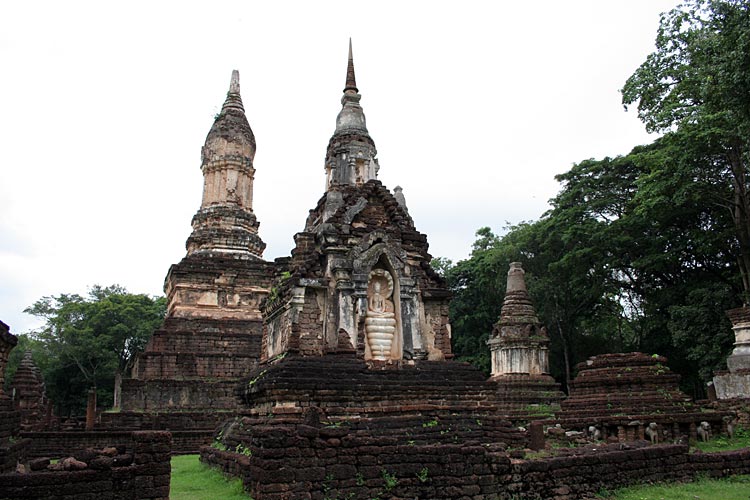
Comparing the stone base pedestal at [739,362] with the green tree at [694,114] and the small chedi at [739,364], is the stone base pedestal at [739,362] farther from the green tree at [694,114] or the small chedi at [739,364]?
the green tree at [694,114]

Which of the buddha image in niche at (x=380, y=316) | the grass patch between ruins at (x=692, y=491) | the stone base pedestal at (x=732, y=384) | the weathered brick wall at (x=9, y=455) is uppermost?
the buddha image in niche at (x=380, y=316)

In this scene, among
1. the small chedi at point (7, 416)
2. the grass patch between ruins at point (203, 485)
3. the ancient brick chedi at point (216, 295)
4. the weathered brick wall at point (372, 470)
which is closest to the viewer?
the weathered brick wall at point (372, 470)

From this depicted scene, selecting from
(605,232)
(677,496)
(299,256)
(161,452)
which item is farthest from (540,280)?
(161,452)

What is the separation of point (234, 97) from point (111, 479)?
26181 mm

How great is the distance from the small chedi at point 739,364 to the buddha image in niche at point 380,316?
42.8 feet

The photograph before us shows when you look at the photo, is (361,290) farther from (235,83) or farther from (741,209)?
(235,83)

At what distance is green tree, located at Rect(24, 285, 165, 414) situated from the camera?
44750 mm

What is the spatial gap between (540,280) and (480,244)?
38.0 ft

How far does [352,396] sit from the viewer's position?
12.4m

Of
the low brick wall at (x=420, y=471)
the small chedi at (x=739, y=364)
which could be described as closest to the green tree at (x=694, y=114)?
the small chedi at (x=739, y=364)

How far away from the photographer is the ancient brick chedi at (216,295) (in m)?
24.4

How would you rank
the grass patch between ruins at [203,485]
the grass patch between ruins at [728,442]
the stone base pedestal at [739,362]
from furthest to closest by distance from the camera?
the stone base pedestal at [739,362], the grass patch between ruins at [728,442], the grass patch between ruins at [203,485]

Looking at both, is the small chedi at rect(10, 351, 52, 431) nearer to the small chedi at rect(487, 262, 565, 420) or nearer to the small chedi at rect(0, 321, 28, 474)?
the small chedi at rect(0, 321, 28, 474)

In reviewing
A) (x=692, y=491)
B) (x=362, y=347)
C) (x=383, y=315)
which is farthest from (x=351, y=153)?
(x=692, y=491)
